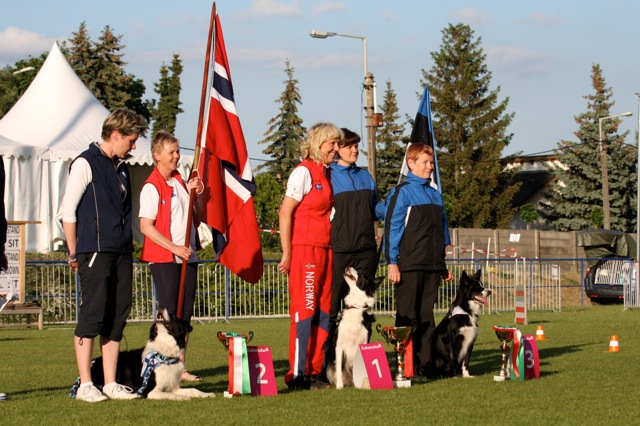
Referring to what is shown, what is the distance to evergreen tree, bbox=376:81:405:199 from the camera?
6025 cm

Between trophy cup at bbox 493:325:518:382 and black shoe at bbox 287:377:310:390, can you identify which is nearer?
black shoe at bbox 287:377:310:390

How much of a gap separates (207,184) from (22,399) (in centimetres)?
225

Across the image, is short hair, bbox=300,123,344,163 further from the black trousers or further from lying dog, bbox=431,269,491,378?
lying dog, bbox=431,269,491,378

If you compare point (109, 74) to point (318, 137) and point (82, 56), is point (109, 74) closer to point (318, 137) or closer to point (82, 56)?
point (82, 56)

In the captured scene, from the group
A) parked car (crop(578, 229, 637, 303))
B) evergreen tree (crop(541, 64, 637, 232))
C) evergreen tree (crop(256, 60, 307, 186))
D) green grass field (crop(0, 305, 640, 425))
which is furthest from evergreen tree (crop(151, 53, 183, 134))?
green grass field (crop(0, 305, 640, 425))

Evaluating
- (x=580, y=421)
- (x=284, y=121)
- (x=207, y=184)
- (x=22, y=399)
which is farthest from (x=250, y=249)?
(x=284, y=121)

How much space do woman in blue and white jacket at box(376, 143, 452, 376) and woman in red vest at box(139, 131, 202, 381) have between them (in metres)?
1.74

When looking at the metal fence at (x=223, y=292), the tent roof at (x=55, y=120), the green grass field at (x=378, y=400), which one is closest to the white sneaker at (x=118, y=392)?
the green grass field at (x=378, y=400)

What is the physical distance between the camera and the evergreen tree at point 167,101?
70625 millimetres

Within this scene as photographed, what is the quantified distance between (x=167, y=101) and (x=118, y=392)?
2566 inches

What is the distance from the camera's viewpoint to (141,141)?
2727 cm

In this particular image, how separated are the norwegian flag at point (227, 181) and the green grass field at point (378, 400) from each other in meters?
1.15

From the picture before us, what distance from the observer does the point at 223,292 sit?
19672mm

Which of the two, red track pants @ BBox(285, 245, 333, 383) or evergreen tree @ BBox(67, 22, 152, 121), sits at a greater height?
evergreen tree @ BBox(67, 22, 152, 121)
